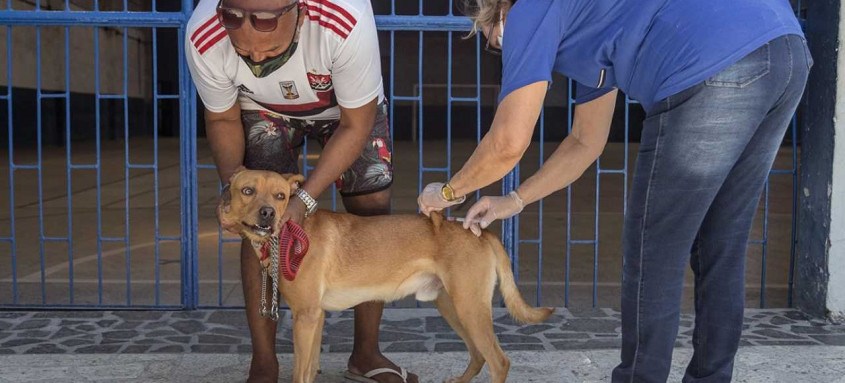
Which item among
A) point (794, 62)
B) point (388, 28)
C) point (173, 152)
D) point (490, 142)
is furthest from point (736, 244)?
point (173, 152)

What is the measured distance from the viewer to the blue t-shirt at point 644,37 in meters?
2.48

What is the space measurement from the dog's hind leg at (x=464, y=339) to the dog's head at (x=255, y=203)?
0.83m

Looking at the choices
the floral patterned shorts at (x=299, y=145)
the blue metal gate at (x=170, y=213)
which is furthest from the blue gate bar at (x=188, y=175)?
the floral patterned shorts at (x=299, y=145)

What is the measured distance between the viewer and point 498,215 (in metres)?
3.30

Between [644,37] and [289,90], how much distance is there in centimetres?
156

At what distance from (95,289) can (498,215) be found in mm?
3777

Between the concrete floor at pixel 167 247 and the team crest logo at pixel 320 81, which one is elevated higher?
the team crest logo at pixel 320 81

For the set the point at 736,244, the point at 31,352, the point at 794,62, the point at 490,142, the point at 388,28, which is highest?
the point at 388,28

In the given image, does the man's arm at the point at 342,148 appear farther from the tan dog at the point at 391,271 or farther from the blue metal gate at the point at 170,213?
the blue metal gate at the point at 170,213

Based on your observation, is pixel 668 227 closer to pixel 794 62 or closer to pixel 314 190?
pixel 794 62

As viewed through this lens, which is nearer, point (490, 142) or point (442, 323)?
point (490, 142)

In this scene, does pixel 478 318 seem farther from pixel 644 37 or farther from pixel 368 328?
pixel 644 37

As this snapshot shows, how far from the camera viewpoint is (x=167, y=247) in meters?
7.81

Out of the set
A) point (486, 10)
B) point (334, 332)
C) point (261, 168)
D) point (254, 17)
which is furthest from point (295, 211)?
point (334, 332)
